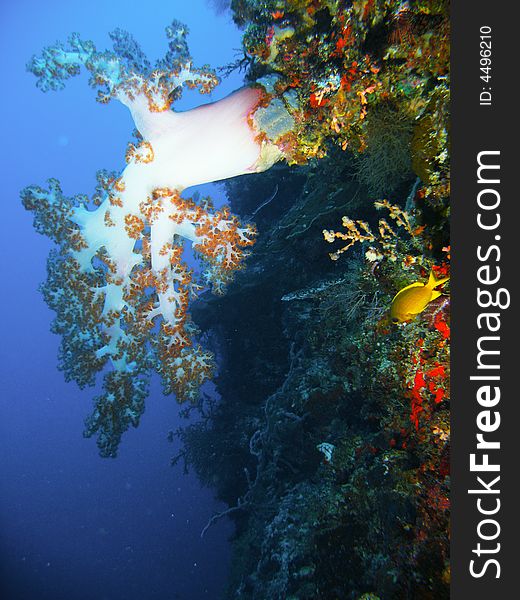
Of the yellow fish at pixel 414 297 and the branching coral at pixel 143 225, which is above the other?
the branching coral at pixel 143 225

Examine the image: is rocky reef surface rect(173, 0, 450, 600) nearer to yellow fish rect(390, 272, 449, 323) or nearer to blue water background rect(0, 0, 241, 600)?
yellow fish rect(390, 272, 449, 323)

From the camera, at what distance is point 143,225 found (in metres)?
3.30

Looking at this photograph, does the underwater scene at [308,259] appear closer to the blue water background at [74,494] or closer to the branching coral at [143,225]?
the branching coral at [143,225]

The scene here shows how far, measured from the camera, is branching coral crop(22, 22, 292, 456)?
120 inches

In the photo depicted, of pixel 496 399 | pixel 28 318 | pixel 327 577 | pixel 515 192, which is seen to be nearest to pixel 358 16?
pixel 515 192

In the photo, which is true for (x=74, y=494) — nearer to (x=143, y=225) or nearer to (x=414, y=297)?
(x=143, y=225)

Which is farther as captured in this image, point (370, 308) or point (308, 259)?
point (308, 259)

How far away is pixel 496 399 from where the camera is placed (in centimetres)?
174

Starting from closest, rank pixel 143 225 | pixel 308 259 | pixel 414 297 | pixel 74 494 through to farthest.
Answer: pixel 414 297 → pixel 143 225 → pixel 308 259 → pixel 74 494

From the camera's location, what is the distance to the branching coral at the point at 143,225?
305cm

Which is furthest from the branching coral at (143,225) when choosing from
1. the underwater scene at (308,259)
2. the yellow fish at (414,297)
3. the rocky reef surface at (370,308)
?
the yellow fish at (414,297)

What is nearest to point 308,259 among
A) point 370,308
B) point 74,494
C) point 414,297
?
point 370,308

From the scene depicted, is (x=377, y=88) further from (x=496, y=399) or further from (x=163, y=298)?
(x=163, y=298)

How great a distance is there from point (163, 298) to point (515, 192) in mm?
2987
